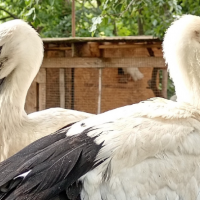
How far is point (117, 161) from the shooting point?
1.98 metres

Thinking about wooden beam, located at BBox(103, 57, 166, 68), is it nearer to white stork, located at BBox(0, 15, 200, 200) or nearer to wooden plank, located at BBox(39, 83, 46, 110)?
wooden plank, located at BBox(39, 83, 46, 110)

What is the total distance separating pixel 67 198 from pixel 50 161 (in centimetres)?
19

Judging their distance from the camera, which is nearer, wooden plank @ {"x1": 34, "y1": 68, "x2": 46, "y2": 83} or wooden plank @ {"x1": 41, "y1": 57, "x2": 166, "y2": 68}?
wooden plank @ {"x1": 41, "y1": 57, "x2": 166, "y2": 68}

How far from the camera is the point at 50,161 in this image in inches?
76.7

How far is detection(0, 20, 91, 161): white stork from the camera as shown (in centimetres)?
→ 298

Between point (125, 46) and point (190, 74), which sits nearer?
point (190, 74)

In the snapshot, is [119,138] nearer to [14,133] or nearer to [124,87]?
[14,133]

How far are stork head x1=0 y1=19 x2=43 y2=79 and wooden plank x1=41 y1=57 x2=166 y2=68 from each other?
1.83 meters

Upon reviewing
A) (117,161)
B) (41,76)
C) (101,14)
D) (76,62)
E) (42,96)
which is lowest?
(42,96)

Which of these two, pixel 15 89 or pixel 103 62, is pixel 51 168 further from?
pixel 103 62

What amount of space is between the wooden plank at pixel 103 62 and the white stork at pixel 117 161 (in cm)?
257

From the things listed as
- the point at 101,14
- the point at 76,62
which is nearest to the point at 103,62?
the point at 76,62

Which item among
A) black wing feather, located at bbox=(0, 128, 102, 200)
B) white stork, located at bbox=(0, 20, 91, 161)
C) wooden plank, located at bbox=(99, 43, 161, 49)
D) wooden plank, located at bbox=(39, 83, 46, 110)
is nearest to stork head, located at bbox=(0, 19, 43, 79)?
white stork, located at bbox=(0, 20, 91, 161)

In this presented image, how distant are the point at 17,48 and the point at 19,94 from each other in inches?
13.1
